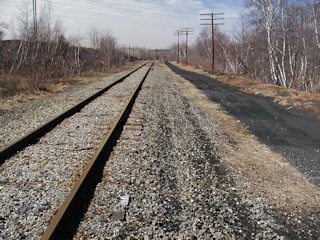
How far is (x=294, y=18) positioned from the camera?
28.9 meters

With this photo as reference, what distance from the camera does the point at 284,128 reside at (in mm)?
7633

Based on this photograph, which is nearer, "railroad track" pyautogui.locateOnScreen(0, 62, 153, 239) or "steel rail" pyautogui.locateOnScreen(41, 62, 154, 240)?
"steel rail" pyautogui.locateOnScreen(41, 62, 154, 240)

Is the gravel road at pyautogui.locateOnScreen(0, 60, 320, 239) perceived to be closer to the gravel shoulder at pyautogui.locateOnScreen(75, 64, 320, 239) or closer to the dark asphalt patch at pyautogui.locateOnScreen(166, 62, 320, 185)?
the gravel shoulder at pyautogui.locateOnScreen(75, 64, 320, 239)

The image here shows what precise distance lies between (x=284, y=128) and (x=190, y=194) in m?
4.90

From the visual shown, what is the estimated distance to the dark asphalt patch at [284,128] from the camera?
17.4ft

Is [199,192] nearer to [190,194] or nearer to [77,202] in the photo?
[190,194]

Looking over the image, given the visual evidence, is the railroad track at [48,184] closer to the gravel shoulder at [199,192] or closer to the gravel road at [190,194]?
the gravel road at [190,194]

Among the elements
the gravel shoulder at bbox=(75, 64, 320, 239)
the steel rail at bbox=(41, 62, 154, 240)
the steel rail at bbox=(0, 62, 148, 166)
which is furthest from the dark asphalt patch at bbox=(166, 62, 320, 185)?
the steel rail at bbox=(0, 62, 148, 166)

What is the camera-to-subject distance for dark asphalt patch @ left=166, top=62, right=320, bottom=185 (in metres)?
5.30

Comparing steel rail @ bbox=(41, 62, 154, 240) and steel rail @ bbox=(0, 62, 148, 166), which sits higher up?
steel rail @ bbox=(0, 62, 148, 166)

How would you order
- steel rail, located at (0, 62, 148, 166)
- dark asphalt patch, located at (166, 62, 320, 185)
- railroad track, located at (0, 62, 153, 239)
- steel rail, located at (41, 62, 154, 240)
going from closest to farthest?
steel rail, located at (41, 62, 154, 240) < railroad track, located at (0, 62, 153, 239) < steel rail, located at (0, 62, 148, 166) < dark asphalt patch, located at (166, 62, 320, 185)

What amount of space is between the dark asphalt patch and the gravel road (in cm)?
31

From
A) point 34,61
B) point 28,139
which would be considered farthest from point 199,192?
point 34,61

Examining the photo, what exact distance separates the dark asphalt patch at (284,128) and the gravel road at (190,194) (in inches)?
12.2
